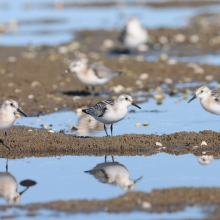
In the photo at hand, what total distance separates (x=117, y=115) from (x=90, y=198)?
3814 millimetres

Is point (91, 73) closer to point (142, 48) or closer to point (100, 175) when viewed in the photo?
point (100, 175)

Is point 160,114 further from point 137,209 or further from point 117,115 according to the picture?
point 137,209

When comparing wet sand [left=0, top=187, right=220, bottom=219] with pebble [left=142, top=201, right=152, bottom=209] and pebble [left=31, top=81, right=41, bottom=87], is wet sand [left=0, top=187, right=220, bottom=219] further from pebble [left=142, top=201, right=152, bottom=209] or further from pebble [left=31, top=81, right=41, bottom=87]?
pebble [left=31, top=81, right=41, bottom=87]

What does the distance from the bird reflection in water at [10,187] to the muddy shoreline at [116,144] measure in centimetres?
145

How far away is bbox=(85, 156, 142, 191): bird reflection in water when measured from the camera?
343 inches

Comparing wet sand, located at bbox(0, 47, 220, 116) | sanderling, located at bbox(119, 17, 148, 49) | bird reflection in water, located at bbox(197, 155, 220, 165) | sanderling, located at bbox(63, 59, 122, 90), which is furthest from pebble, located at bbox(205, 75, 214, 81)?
bird reflection in water, located at bbox(197, 155, 220, 165)

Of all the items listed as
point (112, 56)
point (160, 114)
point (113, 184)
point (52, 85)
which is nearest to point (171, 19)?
point (112, 56)

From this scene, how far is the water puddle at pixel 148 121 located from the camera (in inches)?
504

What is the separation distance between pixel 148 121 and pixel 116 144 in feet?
10.1

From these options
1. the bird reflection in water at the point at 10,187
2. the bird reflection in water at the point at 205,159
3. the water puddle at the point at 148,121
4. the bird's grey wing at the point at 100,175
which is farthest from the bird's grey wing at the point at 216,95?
the bird reflection in water at the point at 10,187

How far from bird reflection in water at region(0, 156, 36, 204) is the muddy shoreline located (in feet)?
4.76

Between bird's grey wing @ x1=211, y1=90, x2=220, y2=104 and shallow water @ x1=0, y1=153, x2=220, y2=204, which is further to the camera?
bird's grey wing @ x1=211, y1=90, x2=220, y2=104

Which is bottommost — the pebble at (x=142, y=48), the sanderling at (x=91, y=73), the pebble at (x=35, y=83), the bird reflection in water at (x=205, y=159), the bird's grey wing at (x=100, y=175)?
the bird's grey wing at (x=100, y=175)

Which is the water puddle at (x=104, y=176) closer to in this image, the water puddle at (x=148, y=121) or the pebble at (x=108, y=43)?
the water puddle at (x=148, y=121)
